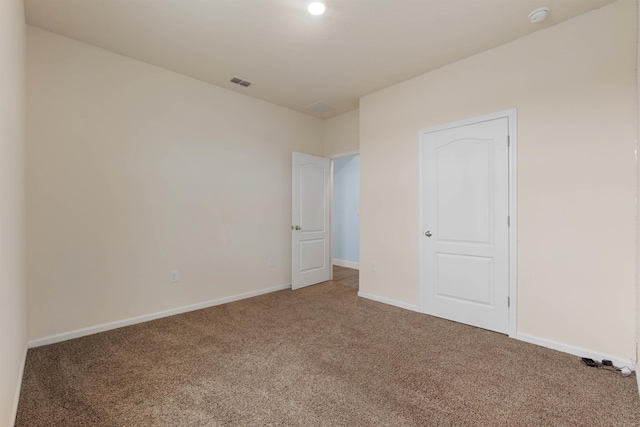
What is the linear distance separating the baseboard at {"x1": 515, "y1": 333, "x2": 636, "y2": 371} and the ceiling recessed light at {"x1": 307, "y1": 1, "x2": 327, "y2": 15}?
325 cm

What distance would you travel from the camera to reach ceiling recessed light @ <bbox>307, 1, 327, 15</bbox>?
2.22 metres

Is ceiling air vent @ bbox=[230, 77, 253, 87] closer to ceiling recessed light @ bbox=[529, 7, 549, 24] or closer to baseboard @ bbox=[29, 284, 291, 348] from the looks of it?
baseboard @ bbox=[29, 284, 291, 348]

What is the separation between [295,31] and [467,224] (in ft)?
8.17

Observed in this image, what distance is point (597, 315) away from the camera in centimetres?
229

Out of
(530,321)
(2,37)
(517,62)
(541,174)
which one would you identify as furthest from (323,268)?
(2,37)

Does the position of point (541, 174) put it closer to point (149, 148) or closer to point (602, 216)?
point (602, 216)

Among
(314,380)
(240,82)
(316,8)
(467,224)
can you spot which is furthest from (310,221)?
(316,8)

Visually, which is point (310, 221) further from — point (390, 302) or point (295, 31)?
point (295, 31)

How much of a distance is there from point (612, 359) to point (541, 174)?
1.50m

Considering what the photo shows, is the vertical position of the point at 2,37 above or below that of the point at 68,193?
above

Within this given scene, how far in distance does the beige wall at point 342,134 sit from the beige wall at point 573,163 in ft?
5.36

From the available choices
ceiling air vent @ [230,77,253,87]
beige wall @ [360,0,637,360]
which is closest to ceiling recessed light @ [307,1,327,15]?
ceiling air vent @ [230,77,253,87]

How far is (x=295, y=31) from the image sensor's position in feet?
8.46

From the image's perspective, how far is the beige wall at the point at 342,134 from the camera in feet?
14.9
